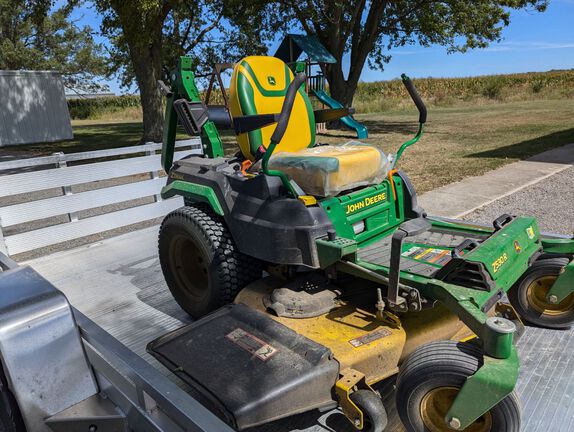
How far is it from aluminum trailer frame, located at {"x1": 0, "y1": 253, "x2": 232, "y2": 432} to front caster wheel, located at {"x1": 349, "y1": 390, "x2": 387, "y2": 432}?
889mm

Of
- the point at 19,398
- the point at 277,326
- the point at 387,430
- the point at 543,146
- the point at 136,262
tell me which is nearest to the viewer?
the point at 19,398

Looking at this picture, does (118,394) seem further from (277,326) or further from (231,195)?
(231,195)

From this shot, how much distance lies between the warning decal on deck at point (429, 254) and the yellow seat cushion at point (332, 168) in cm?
48

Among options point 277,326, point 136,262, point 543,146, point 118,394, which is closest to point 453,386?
point 277,326

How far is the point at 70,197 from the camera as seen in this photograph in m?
4.95

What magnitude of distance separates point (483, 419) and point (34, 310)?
1.76 m

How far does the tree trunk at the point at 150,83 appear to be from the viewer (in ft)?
38.3

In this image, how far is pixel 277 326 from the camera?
90.5 inches

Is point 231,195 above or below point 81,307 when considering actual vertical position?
above

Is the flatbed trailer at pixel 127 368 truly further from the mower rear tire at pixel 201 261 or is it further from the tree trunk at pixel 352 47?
the tree trunk at pixel 352 47

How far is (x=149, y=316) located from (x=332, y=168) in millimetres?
1658

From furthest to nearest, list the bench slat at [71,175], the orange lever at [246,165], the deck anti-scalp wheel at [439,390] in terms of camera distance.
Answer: the bench slat at [71,175], the orange lever at [246,165], the deck anti-scalp wheel at [439,390]

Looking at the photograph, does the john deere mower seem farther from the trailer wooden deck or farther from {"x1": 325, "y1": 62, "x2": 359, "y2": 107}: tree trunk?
{"x1": 325, "y1": 62, "x2": 359, "y2": 107}: tree trunk

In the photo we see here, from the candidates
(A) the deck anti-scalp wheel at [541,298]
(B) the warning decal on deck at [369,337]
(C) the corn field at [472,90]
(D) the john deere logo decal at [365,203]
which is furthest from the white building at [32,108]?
(A) the deck anti-scalp wheel at [541,298]
